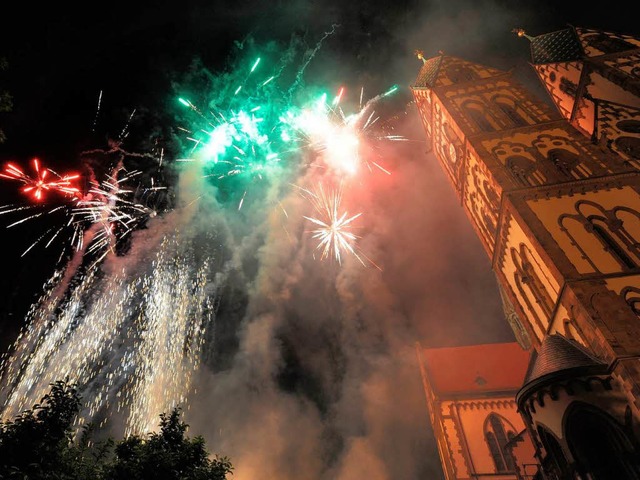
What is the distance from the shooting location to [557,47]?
858 inches

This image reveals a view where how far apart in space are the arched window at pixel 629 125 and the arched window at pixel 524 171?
4.28 meters

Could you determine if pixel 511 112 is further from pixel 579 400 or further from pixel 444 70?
pixel 579 400

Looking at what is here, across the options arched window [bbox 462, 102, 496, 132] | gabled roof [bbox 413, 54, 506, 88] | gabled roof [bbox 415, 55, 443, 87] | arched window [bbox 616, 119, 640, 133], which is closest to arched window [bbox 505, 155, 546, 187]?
arched window [bbox 462, 102, 496, 132]

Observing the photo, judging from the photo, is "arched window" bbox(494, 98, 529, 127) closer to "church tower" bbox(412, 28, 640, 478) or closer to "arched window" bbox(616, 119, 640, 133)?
"church tower" bbox(412, 28, 640, 478)

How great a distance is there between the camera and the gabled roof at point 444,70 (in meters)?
26.4

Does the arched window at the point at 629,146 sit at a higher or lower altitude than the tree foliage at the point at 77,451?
higher

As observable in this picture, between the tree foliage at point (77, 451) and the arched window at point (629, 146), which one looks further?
the arched window at point (629, 146)

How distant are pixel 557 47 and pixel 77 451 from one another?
106 feet

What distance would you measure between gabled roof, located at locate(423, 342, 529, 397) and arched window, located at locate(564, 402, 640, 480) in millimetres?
18551

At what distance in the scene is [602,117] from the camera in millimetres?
18047

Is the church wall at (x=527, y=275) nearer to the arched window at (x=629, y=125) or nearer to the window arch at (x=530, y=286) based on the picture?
the window arch at (x=530, y=286)

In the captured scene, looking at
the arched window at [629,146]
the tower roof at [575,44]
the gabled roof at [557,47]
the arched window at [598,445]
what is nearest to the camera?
the arched window at [598,445]

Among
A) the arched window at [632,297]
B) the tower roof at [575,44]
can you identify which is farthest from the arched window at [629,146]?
the arched window at [632,297]

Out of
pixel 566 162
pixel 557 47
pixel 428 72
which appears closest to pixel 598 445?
pixel 566 162
